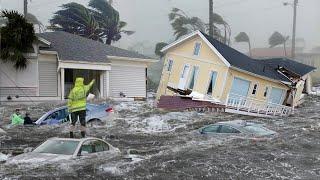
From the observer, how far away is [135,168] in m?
16.0

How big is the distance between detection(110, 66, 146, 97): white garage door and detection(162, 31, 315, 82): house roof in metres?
2.96

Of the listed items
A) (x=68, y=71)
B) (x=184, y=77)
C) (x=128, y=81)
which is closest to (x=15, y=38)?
(x=68, y=71)

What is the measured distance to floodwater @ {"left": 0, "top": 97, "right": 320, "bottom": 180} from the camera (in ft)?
48.6

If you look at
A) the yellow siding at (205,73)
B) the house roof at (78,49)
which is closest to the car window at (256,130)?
the yellow siding at (205,73)


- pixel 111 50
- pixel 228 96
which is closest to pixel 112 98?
pixel 111 50

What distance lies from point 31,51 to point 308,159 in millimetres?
22286

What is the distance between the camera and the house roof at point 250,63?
39.1m

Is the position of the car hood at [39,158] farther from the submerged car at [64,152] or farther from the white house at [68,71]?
the white house at [68,71]

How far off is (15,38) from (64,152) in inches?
840

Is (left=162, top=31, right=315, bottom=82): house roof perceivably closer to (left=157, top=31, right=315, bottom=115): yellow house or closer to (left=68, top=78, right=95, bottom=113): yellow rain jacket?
(left=157, top=31, right=315, bottom=115): yellow house

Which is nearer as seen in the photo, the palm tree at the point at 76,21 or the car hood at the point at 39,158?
the car hood at the point at 39,158

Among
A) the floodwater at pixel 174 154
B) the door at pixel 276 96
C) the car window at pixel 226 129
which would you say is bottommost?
the floodwater at pixel 174 154

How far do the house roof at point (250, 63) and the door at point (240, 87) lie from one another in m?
0.93

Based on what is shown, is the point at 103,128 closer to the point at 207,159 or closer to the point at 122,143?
the point at 122,143
